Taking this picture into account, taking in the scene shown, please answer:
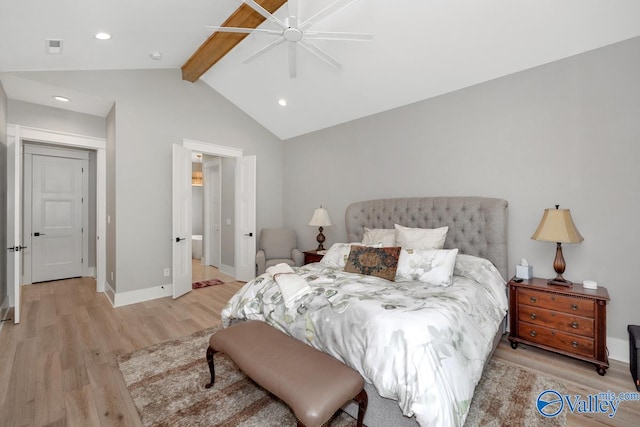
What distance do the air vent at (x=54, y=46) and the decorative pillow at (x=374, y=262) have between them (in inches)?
144

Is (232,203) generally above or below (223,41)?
below

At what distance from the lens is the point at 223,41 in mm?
3361

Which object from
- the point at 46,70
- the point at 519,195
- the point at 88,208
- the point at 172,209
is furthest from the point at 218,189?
the point at 519,195

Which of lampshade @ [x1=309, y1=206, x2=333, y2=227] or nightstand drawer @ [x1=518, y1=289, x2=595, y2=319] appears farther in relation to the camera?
lampshade @ [x1=309, y1=206, x2=333, y2=227]

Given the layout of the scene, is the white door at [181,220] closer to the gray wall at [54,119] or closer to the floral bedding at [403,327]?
the gray wall at [54,119]

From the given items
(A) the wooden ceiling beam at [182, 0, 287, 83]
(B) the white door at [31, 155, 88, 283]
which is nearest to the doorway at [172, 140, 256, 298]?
(A) the wooden ceiling beam at [182, 0, 287, 83]

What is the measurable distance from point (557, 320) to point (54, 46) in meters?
5.46

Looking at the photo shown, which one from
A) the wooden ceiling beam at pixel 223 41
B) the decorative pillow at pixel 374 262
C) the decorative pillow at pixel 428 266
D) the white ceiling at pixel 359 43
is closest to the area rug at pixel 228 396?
the decorative pillow at pixel 428 266

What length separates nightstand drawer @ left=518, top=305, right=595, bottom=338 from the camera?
230cm

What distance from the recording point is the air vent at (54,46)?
277 centimetres

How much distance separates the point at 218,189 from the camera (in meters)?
6.17

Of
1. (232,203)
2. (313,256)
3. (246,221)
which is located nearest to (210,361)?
(313,256)

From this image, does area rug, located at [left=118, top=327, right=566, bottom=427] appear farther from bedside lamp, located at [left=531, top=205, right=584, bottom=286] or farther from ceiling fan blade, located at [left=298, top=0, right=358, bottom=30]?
ceiling fan blade, located at [left=298, top=0, right=358, bottom=30]

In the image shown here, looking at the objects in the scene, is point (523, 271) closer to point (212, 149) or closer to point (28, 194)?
point (212, 149)
